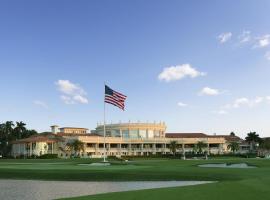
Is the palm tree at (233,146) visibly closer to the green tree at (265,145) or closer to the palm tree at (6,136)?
the green tree at (265,145)

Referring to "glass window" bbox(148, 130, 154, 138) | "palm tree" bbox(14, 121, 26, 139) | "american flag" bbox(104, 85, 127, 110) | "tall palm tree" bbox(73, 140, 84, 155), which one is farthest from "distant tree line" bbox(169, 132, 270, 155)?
"american flag" bbox(104, 85, 127, 110)

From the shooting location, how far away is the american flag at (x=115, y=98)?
66188 millimetres

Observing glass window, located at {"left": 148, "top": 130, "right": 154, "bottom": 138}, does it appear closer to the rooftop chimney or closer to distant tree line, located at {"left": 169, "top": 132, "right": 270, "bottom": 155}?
distant tree line, located at {"left": 169, "top": 132, "right": 270, "bottom": 155}

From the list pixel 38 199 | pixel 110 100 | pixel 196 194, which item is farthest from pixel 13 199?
pixel 110 100

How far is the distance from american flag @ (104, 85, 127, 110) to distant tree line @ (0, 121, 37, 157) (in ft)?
287

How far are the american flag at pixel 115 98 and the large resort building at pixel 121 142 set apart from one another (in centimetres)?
6908

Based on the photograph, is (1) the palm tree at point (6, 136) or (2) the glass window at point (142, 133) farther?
(2) the glass window at point (142, 133)

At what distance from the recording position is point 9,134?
512 ft

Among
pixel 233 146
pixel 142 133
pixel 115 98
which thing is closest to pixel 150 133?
pixel 142 133

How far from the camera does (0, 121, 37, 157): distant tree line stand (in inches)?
5925

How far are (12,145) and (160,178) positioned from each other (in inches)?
4787

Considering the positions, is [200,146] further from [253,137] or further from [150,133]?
[253,137]

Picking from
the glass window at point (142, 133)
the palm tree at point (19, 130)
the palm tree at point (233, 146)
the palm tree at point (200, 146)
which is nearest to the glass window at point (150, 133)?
the glass window at point (142, 133)

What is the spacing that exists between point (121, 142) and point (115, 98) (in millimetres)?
86070
